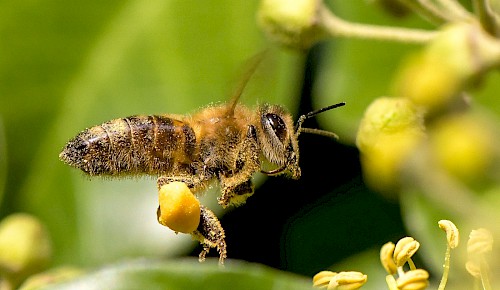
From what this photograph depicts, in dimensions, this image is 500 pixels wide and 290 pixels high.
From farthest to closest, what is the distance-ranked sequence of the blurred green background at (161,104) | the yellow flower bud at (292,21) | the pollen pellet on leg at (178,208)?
the blurred green background at (161,104), the yellow flower bud at (292,21), the pollen pellet on leg at (178,208)

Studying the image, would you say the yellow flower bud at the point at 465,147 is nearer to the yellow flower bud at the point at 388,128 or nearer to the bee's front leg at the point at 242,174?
the yellow flower bud at the point at 388,128

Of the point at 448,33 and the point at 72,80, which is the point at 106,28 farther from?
the point at 448,33

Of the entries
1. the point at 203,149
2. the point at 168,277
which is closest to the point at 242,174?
the point at 203,149

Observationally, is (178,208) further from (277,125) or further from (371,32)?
(371,32)

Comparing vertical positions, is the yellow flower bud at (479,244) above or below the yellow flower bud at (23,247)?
below

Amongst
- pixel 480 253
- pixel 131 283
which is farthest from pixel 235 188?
pixel 480 253

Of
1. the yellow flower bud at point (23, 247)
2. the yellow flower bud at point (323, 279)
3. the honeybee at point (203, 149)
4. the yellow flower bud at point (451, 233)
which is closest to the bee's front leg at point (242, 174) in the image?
the honeybee at point (203, 149)
